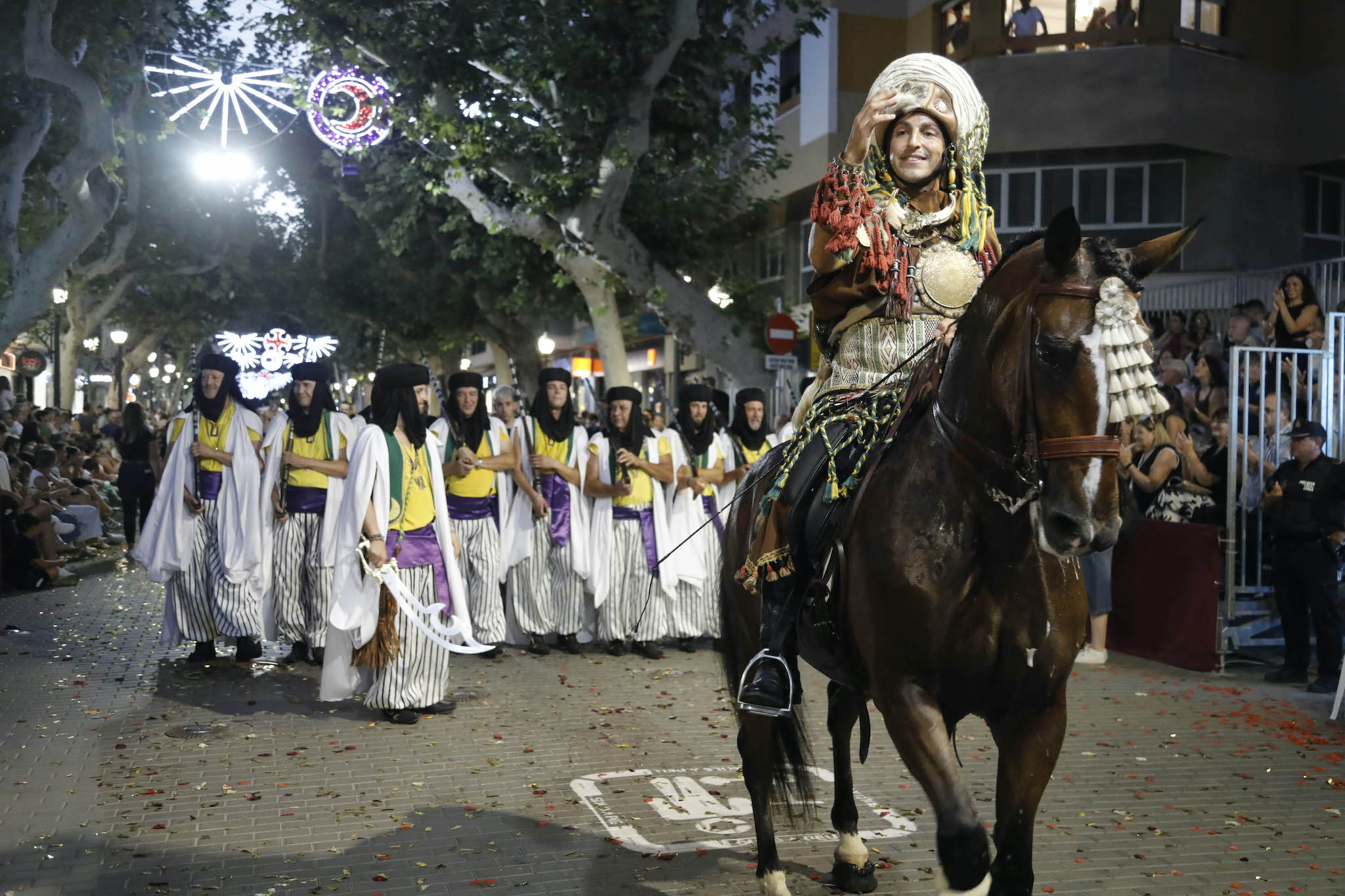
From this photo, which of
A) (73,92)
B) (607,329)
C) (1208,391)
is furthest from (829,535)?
(607,329)

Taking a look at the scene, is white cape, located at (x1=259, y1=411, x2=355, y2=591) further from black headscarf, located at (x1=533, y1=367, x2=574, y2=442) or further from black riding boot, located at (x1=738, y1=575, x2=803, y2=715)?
black riding boot, located at (x1=738, y1=575, x2=803, y2=715)

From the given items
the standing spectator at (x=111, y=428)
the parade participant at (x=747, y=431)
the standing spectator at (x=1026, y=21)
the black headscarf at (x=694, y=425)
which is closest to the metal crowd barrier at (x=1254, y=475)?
the parade participant at (x=747, y=431)

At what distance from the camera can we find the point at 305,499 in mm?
10438

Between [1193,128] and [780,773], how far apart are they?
2170 centimetres

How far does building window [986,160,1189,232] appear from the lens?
79.3 ft

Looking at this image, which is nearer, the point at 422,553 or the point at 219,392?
the point at 422,553

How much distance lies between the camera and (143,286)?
49.0 meters

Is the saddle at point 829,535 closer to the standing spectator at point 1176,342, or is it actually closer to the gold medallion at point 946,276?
the gold medallion at point 946,276

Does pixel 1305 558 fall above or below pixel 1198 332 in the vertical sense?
below

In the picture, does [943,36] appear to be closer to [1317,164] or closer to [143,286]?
[1317,164]

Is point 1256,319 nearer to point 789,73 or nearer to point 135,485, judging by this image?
point 135,485

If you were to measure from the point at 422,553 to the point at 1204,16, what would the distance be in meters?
21.3

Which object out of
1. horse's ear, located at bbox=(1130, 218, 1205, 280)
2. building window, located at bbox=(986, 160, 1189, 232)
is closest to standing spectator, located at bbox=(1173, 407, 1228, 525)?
horse's ear, located at bbox=(1130, 218, 1205, 280)

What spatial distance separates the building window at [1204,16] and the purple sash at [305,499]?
1979cm
